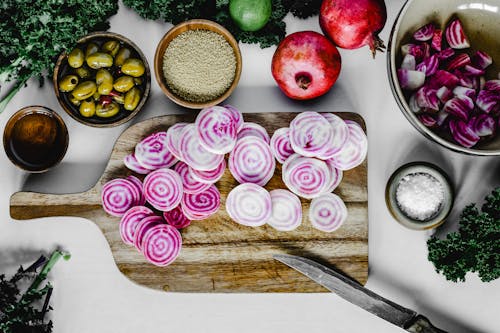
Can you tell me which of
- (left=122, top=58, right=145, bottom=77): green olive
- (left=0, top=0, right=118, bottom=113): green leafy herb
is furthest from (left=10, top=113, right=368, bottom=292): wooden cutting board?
(left=0, top=0, right=118, bottom=113): green leafy herb

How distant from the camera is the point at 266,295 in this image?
1.08 meters

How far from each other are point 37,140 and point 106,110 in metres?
0.16

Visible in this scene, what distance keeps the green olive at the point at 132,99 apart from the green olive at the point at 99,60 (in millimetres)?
68

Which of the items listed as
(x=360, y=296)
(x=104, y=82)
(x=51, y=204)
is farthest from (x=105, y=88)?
(x=360, y=296)

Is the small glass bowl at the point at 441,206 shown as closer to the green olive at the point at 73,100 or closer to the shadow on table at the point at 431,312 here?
the shadow on table at the point at 431,312

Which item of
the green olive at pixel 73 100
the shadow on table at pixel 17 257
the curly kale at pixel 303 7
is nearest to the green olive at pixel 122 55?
the green olive at pixel 73 100

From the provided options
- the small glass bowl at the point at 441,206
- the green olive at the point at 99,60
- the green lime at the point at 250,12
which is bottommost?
the small glass bowl at the point at 441,206

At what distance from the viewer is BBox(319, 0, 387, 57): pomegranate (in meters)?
0.95

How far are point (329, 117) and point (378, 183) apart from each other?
0.19 m

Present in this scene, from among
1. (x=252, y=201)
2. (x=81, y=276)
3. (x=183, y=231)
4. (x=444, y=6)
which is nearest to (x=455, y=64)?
(x=444, y=6)

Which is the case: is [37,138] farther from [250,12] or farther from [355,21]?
[355,21]

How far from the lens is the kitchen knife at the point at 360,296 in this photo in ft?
3.21

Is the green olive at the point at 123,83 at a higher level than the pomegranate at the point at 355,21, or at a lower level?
lower

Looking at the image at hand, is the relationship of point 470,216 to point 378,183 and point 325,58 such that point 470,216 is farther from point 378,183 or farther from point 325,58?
point 325,58
